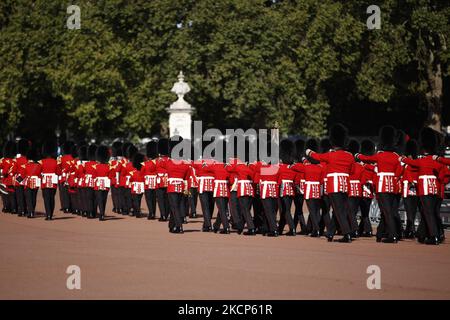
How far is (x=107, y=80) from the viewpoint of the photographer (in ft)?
139

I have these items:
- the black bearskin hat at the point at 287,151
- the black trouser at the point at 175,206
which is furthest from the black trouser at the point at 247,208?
the black trouser at the point at 175,206

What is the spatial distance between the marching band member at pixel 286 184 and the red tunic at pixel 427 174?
2.39 m

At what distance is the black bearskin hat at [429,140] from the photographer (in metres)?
16.2

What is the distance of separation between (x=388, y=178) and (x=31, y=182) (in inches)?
327

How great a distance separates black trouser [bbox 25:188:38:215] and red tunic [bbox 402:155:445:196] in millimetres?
8780

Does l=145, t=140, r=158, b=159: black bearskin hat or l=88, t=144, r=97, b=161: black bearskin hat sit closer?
l=145, t=140, r=158, b=159: black bearskin hat

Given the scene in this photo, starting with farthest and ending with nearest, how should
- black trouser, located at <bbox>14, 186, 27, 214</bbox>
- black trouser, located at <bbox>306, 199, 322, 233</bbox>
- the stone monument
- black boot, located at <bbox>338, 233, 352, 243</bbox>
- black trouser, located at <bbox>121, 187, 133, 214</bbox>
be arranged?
the stone monument < black trouser, located at <bbox>121, 187, 133, 214</bbox> < black trouser, located at <bbox>14, 186, 27, 214</bbox> < black trouser, located at <bbox>306, 199, 322, 233</bbox> < black boot, located at <bbox>338, 233, 352, 243</bbox>

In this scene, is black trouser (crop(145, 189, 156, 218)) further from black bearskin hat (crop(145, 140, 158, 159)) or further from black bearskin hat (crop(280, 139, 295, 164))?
black bearskin hat (crop(280, 139, 295, 164))

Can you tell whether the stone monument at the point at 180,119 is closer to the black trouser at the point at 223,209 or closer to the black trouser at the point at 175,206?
the black trouser at the point at 223,209

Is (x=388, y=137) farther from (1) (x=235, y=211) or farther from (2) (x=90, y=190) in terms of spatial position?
(2) (x=90, y=190)

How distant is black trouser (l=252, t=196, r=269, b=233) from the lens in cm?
1836

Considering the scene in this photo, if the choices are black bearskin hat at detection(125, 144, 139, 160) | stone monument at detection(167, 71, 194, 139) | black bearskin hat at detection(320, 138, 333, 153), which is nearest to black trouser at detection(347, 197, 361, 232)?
black bearskin hat at detection(320, 138, 333, 153)
